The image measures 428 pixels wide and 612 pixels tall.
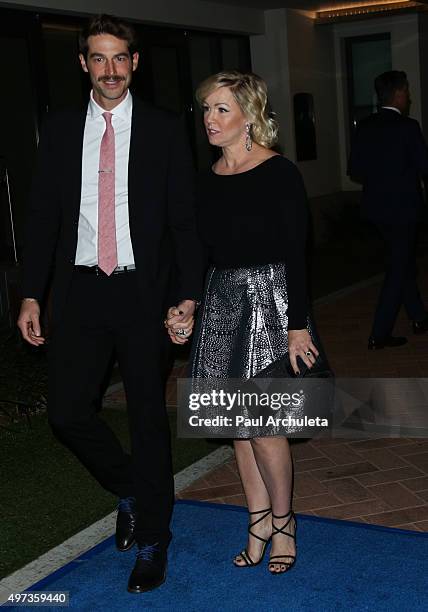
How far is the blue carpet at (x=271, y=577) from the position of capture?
11.1 feet

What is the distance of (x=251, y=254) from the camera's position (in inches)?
134

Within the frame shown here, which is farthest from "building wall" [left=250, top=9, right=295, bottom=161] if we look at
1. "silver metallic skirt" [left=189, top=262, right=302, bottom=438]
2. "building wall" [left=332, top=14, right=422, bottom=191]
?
"silver metallic skirt" [left=189, top=262, right=302, bottom=438]

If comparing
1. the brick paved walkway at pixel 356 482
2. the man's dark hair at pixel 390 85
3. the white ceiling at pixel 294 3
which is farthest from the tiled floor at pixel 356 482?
the white ceiling at pixel 294 3

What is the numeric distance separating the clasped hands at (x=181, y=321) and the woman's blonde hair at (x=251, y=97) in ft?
2.25

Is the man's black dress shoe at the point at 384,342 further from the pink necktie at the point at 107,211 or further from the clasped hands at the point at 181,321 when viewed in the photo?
the pink necktie at the point at 107,211

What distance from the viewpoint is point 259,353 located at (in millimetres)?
3395

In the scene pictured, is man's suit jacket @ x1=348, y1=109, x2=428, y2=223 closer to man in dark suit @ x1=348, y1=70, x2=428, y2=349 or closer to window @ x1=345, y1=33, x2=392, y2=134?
man in dark suit @ x1=348, y1=70, x2=428, y2=349

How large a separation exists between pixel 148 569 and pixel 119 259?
121cm

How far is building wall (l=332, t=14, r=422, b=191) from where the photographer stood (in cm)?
1571

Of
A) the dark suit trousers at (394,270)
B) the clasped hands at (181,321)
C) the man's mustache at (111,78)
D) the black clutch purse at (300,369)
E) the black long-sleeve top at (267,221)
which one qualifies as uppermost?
the man's mustache at (111,78)

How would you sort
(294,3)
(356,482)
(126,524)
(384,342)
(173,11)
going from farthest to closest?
(294,3), (173,11), (384,342), (356,482), (126,524)

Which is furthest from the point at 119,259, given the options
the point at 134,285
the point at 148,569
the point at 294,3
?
the point at 294,3

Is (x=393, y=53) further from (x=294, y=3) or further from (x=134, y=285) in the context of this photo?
(x=134, y=285)

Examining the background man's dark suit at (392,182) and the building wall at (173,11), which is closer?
the background man's dark suit at (392,182)
